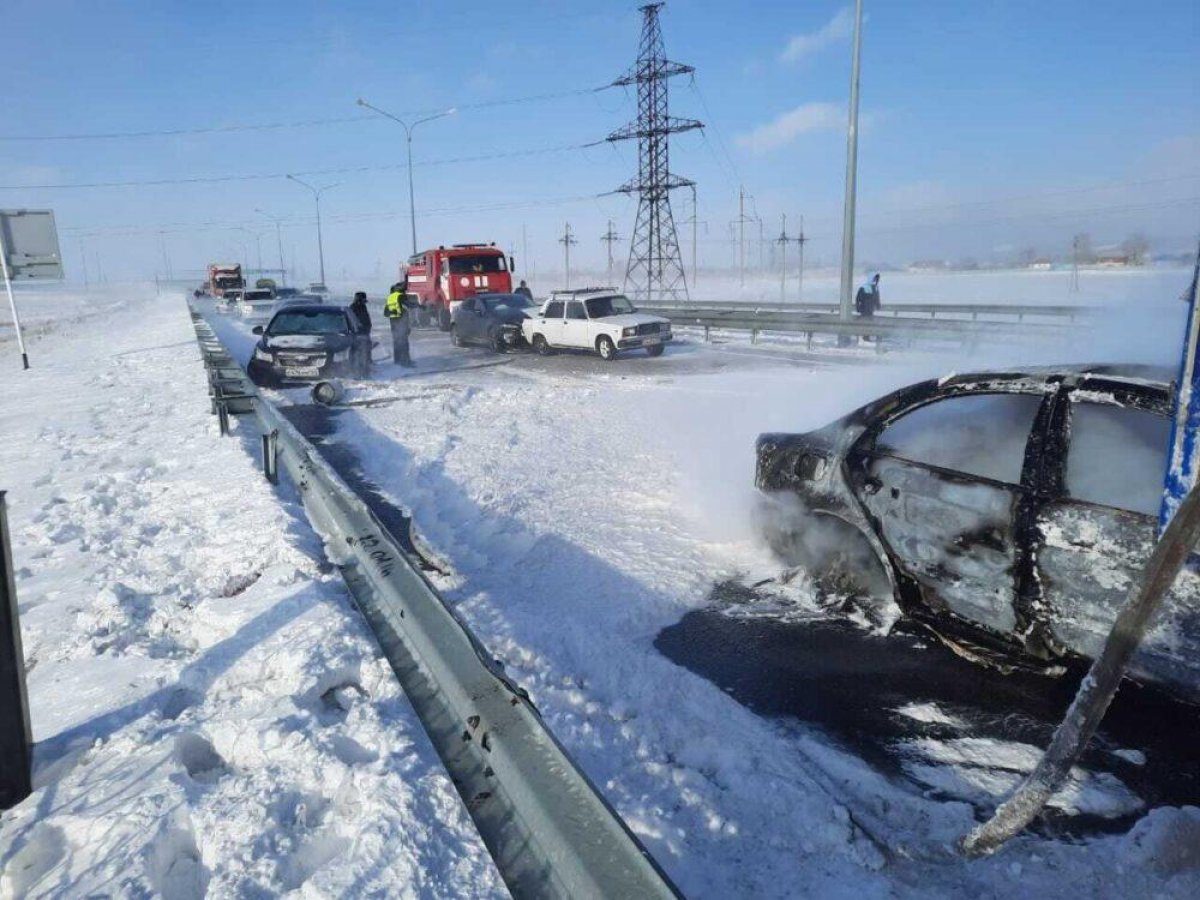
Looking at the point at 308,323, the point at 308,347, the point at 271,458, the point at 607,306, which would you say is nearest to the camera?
the point at 271,458

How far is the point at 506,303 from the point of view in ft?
76.1

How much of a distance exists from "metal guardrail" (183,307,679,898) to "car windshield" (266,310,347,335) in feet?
42.8

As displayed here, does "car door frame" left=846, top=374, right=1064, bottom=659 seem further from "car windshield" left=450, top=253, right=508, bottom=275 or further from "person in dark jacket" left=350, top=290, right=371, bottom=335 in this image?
"car windshield" left=450, top=253, right=508, bottom=275

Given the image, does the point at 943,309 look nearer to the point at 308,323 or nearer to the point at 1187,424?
the point at 308,323

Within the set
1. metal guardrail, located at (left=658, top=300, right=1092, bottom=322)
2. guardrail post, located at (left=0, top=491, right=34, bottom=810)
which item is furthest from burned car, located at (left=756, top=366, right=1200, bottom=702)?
metal guardrail, located at (left=658, top=300, right=1092, bottom=322)

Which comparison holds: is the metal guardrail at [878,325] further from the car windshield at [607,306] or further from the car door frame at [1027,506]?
the car door frame at [1027,506]

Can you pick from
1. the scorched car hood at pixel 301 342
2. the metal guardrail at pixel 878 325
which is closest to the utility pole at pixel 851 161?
the metal guardrail at pixel 878 325

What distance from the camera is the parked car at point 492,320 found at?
22.1 m

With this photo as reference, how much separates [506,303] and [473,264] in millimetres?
5610

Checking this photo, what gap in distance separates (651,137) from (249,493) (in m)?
41.1

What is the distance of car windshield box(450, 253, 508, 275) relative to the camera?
2784cm

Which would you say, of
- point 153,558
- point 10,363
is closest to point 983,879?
point 153,558

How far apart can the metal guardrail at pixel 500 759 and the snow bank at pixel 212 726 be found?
0.83 ft

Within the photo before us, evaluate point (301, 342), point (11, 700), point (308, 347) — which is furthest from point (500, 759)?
point (301, 342)
